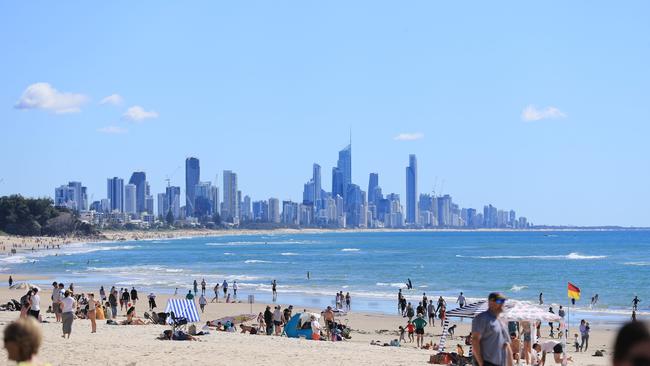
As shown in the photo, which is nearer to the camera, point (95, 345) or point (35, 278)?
point (95, 345)

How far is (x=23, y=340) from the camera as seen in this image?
404 cm

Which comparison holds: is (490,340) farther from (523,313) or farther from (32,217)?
(32,217)

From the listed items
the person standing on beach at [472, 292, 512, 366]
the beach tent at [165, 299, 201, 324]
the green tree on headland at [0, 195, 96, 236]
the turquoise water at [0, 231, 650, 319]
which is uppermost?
the green tree on headland at [0, 195, 96, 236]

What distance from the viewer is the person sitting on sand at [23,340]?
13.2 ft

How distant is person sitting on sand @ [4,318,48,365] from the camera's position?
402 cm

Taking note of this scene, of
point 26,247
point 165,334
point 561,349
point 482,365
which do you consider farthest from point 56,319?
point 26,247

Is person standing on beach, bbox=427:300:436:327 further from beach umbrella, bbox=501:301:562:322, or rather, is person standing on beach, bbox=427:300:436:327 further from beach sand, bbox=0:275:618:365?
beach umbrella, bbox=501:301:562:322

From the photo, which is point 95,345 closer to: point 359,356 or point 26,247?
point 359,356

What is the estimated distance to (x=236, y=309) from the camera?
3641 cm

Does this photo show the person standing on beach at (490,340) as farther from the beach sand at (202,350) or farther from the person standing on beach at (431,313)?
the person standing on beach at (431,313)

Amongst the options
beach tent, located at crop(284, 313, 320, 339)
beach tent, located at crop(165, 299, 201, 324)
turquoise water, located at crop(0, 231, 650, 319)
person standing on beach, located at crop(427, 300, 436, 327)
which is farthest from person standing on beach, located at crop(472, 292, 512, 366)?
turquoise water, located at crop(0, 231, 650, 319)

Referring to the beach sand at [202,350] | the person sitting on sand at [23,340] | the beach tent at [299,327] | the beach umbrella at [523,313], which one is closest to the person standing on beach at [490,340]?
the person sitting on sand at [23,340]

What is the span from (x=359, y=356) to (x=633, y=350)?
14306mm

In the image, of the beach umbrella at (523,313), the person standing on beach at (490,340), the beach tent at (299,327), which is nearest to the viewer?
the person standing on beach at (490,340)
